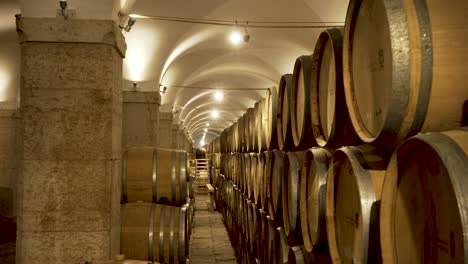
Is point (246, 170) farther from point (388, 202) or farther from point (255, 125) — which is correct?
point (388, 202)

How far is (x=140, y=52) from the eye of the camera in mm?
8984

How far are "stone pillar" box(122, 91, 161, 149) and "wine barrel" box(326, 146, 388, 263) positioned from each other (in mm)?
7307

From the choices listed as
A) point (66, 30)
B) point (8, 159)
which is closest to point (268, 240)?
point (66, 30)

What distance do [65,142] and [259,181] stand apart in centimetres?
215

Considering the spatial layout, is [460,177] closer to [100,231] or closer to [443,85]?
[443,85]

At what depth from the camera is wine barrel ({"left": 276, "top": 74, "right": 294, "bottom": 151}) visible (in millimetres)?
3641

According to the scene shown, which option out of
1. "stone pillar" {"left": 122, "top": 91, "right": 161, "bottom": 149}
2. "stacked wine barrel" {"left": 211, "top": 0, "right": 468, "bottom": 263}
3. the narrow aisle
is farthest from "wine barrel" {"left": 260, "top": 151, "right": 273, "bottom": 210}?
"stone pillar" {"left": 122, "top": 91, "right": 161, "bottom": 149}

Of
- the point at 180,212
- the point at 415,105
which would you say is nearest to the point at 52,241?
the point at 180,212

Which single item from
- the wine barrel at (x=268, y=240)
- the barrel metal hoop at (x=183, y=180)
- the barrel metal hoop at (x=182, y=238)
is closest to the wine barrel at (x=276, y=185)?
the wine barrel at (x=268, y=240)

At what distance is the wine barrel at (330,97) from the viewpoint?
7.78 ft

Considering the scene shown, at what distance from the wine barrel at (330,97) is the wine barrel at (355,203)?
0.77 ft

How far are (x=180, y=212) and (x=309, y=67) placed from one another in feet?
9.47

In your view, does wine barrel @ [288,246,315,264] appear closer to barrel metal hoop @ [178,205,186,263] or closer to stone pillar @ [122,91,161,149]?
barrel metal hoop @ [178,205,186,263]

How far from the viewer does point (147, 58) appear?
927cm
